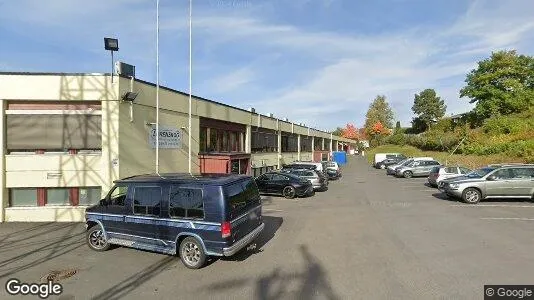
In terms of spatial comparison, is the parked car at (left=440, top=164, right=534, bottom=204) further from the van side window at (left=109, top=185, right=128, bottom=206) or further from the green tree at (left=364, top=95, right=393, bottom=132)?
the green tree at (left=364, top=95, right=393, bottom=132)

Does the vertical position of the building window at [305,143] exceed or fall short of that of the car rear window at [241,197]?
it exceeds it

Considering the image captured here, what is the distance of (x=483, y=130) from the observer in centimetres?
3909

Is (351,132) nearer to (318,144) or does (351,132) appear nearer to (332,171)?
(318,144)

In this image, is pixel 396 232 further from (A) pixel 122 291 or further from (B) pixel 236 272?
(A) pixel 122 291

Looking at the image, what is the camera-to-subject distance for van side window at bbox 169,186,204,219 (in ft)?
26.0

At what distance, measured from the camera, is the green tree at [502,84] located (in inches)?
1649

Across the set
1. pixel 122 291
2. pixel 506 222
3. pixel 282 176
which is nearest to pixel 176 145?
pixel 282 176

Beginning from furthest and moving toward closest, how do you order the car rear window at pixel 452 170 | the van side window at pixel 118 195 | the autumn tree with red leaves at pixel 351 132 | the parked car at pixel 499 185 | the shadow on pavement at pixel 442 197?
the autumn tree with red leaves at pixel 351 132, the car rear window at pixel 452 170, the shadow on pavement at pixel 442 197, the parked car at pixel 499 185, the van side window at pixel 118 195

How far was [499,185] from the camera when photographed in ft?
52.5

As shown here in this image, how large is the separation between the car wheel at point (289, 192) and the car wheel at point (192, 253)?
10900 millimetres

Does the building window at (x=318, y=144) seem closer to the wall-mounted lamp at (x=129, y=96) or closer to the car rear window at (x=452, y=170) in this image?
the car rear window at (x=452, y=170)

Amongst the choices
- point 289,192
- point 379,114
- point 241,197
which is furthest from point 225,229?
point 379,114

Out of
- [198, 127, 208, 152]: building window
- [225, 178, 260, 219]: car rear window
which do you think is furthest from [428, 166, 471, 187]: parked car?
[225, 178, 260, 219]: car rear window

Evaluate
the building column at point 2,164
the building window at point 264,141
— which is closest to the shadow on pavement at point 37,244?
the building column at point 2,164
